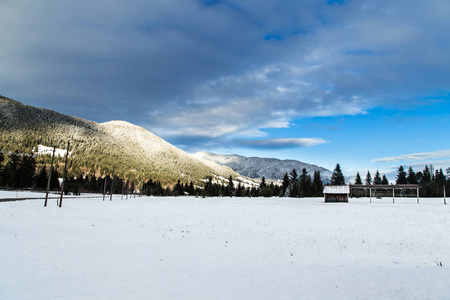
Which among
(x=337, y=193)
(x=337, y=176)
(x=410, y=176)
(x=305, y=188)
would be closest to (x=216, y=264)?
(x=337, y=193)

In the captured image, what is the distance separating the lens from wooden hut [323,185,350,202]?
82750 mm

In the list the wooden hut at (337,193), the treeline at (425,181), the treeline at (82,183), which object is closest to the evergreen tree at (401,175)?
the treeline at (425,181)

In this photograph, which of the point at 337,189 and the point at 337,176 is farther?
the point at 337,176

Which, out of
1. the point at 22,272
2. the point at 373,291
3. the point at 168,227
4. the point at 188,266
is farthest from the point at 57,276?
the point at 168,227

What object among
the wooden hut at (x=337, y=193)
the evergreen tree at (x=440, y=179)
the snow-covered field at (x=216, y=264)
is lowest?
the snow-covered field at (x=216, y=264)

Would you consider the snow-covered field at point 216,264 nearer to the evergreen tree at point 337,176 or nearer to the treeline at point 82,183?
the treeline at point 82,183

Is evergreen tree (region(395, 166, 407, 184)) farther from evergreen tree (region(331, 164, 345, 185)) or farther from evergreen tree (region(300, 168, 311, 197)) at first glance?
evergreen tree (region(300, 168, 311, 197))

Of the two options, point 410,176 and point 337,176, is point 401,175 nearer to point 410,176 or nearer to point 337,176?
point 410,176

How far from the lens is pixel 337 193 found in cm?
8325

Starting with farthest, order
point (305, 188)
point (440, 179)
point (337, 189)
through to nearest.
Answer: point (440, 179) < point (305, 188) < point (337, 189)

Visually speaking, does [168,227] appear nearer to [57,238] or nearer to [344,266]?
[57,238]

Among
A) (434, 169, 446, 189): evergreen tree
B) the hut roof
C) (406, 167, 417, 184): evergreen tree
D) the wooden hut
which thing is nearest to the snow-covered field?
the wooden hut

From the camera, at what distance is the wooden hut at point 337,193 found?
82750mm

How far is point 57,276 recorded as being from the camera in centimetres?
1160
